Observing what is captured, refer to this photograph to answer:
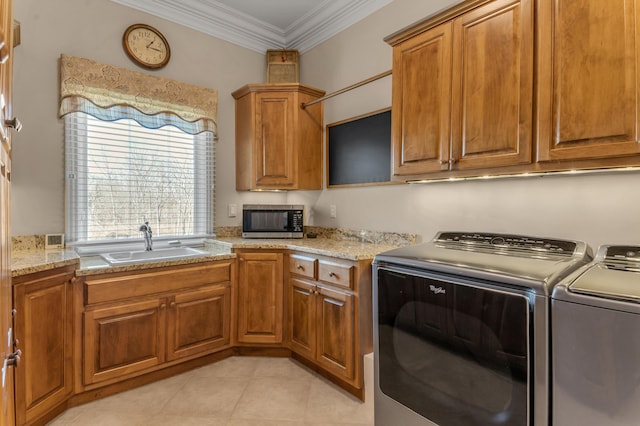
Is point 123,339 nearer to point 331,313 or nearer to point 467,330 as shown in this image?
point 331,313

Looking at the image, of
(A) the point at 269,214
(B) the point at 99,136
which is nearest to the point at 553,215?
(A) the point at 269,214

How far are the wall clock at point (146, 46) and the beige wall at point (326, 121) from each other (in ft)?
0.20

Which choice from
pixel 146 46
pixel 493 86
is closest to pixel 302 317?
pixel 493 86

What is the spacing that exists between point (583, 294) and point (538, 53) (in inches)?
42.8

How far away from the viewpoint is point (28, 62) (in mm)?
2270

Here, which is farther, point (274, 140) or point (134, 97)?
point (274, 140)

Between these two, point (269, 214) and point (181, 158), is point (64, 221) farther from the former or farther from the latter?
point (269, 214)

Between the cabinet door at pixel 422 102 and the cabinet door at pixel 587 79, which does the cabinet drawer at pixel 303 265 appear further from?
the cabinet door at pixel 587 79

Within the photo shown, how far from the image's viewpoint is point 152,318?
228cm

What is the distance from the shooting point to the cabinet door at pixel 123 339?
6.74 feet

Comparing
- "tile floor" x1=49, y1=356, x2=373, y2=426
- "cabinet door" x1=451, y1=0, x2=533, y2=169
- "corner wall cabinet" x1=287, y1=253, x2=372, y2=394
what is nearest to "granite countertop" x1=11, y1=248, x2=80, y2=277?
"tile floor" x1=49, y1=356, x2=373, y2=426

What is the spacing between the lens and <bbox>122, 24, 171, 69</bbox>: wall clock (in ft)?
8.78

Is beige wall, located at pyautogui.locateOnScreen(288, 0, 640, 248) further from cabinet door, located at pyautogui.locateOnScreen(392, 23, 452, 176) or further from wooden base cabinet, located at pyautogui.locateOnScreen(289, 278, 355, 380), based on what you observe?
wooden base cabinet, located at pyautogui.locateOnScreen(289, 278, 355, 380)

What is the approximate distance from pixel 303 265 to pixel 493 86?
1.66 m
